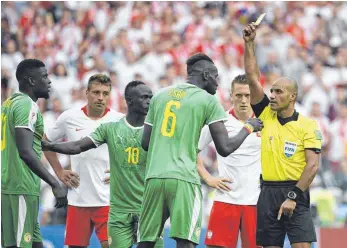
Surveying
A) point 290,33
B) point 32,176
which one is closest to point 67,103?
point 290,33

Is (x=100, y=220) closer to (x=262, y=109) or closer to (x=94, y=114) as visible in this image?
(x=94, y=114)

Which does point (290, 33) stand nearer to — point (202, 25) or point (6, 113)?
point (202, 25)

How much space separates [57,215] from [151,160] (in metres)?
7.85

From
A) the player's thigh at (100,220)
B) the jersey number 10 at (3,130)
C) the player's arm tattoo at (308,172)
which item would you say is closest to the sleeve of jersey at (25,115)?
the jersey number 10 at (3,130)

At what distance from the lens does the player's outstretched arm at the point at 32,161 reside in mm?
11133

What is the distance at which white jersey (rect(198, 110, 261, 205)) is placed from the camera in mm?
13258

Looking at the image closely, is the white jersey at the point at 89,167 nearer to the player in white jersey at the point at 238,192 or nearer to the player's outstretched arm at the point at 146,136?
the player in white jersey at the point at 238,192

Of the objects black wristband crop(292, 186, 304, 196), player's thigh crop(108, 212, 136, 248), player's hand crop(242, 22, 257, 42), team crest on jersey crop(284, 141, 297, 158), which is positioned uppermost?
player's hand crop(242, 22, 257, 42)

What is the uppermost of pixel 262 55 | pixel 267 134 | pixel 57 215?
pixel 262 55

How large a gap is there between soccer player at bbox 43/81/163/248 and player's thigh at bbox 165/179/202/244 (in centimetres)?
123

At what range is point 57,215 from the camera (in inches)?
722

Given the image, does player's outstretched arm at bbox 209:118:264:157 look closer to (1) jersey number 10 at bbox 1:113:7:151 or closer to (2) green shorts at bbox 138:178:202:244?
(2) green shorts at bbox 138:178:202:244

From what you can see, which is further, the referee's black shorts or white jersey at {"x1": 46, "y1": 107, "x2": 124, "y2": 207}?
white jersey at {"x1": 46, "y1": 107, "x2": 124, "y2": 207}

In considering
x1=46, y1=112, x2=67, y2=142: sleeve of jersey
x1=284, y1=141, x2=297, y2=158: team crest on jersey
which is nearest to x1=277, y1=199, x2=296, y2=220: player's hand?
x1=284, y1=141, x2=297, y2=158: team crest on jersey
